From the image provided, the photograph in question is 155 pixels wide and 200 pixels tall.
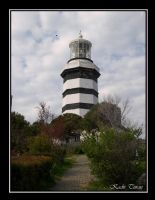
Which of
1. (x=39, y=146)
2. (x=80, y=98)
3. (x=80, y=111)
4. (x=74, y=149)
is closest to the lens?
(x=39, y=146)

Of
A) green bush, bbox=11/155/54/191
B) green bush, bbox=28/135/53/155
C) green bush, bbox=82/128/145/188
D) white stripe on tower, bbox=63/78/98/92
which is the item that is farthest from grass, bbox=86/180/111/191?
white stripe on tower, bbox=63/78/98/92

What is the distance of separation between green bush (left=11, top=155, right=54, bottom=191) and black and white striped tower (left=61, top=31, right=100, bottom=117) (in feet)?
90.5

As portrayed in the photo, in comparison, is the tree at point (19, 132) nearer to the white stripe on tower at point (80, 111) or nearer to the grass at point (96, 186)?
the grass at point (96, 186)

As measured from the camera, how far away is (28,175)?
10969 mm

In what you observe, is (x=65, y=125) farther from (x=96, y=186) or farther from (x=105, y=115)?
(x=96, y=186)

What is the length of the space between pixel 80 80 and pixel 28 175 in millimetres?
31065

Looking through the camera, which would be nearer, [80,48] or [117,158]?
[117,158]

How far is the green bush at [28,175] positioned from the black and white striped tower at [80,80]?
2759cm

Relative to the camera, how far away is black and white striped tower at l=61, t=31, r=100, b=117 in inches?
1613

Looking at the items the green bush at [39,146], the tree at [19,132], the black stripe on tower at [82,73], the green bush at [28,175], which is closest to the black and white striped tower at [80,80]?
the black stripe on tower at [82,73]

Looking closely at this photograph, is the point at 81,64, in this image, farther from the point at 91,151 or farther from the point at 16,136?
the point at 91,151

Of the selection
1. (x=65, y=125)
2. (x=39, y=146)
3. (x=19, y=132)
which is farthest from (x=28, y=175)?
(x=65, y=125)

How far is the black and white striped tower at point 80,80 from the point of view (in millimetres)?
40969

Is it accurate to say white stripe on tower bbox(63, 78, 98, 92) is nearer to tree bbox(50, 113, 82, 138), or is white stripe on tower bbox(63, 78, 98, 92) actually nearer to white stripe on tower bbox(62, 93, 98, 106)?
white stripe on tower bbox(62, 93, 98, 106)
